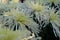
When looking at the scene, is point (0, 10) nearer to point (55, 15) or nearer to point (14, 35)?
point (55, 15)

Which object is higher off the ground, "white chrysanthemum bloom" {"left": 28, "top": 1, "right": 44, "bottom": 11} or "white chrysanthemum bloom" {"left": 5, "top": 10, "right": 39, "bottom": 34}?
"white chrysanthemum bloom" {"left": 28, "top": 1, "right": 44, "bottom": 11}

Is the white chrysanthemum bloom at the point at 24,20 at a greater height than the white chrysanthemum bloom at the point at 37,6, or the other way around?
the white chrysanthemum bloom at the point at 37,6

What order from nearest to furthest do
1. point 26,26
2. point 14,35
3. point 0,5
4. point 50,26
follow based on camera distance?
1. point 14,35
2. point 26,26
3. point 50,26
4. point 0,5

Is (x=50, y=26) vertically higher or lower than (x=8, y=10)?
lower

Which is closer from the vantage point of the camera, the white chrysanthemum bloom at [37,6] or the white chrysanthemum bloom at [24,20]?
the white chrysanthemum bloom at [24,20]

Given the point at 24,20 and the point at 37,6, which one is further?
the point at 37,6

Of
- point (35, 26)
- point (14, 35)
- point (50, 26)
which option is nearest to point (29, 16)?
point (35, 26)

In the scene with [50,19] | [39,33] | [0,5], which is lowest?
[39,33]

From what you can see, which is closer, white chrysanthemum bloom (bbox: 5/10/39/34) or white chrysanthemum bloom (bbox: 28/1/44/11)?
white chrysanthemum bloom (bbox: 5/10/39/34)

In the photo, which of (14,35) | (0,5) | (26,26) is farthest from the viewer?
(0,5)

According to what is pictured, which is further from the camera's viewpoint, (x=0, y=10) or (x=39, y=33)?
A: (x=0, y=10)

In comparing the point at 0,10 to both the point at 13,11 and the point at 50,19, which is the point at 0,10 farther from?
the point at 50,19
